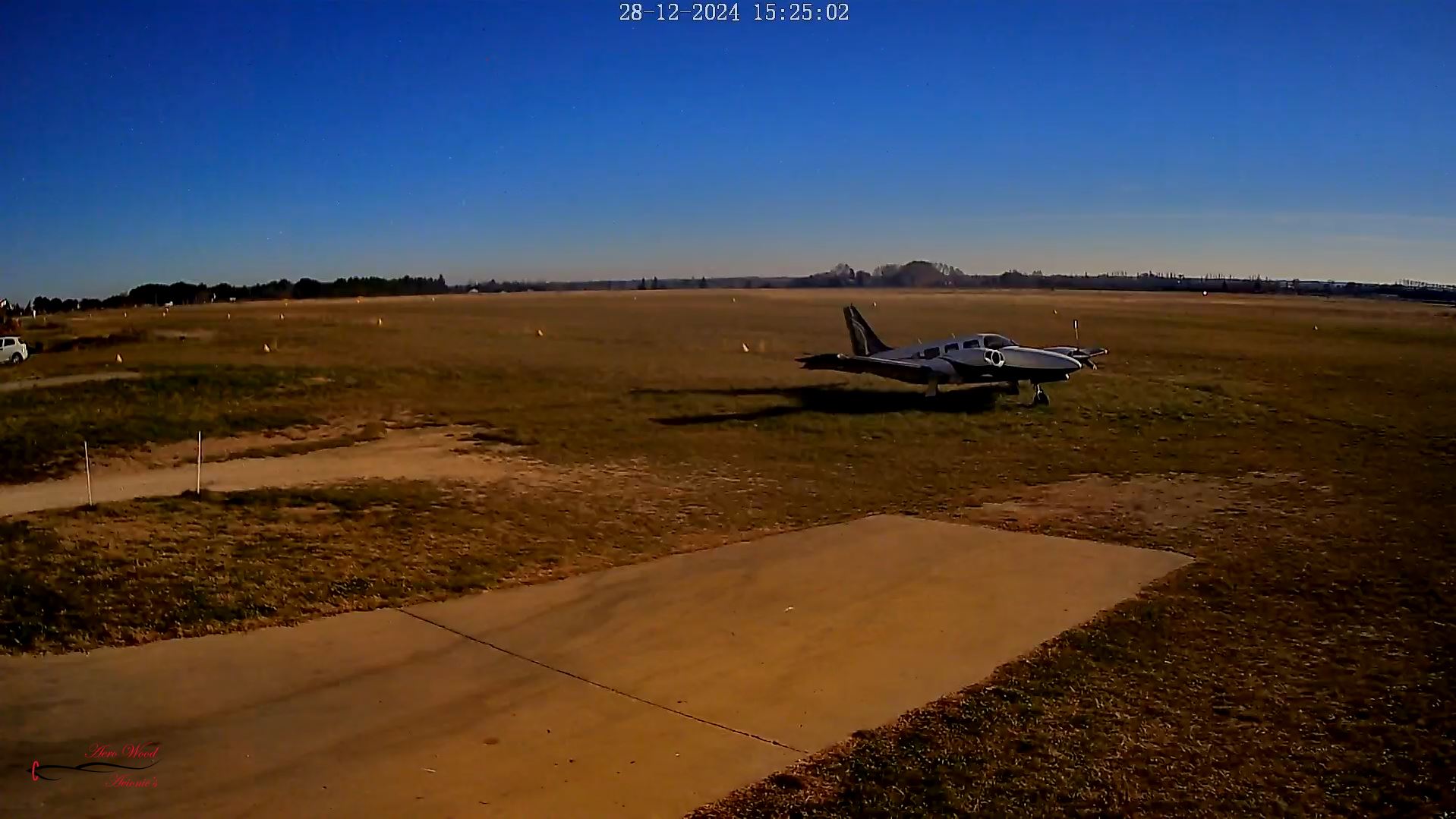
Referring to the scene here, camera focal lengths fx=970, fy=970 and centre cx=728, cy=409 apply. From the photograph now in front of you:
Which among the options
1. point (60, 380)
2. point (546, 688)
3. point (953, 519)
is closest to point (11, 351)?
point (60, 380)

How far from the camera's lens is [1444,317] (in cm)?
6856

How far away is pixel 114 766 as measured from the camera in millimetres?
6562

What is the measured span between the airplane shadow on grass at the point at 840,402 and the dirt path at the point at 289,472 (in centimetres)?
596

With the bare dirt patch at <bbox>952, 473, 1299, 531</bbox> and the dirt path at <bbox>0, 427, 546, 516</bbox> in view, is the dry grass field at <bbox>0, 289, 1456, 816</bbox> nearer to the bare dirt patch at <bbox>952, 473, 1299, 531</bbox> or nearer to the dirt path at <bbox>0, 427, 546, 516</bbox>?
the bare dirt patch at <bbox>952, 473, 1299, 531</bbox>

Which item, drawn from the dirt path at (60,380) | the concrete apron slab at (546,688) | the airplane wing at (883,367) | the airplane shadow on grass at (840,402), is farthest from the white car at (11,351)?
the concrete apron slab at (546,688)

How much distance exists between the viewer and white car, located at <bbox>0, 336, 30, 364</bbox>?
115ft

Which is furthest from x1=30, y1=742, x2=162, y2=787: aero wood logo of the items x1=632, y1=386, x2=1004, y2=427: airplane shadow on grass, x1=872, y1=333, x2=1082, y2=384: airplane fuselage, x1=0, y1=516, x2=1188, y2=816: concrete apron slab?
x1=872, y1=333, x2=1082, y2=384: airplane fuselage

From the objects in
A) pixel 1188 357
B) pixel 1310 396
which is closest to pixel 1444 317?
pixel 1188 357

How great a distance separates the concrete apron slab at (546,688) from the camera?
247 inches

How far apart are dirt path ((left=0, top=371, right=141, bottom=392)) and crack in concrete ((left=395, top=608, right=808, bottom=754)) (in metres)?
23.5

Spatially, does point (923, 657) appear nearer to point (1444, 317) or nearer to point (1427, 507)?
point (1427, 507)

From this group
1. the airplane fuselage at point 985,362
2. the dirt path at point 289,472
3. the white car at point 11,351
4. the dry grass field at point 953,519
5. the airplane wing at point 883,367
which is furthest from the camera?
the white car at point 11,351

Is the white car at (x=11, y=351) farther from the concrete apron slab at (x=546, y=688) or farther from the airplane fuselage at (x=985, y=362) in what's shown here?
the concrete apron slab at (x=546, y=688)

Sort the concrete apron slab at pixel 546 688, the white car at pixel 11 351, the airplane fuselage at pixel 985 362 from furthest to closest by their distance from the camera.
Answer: the white car at pixel 11 351 < the airplane fuselage at pixel 985 362 < the concrete apron slab at pixel 546 688
